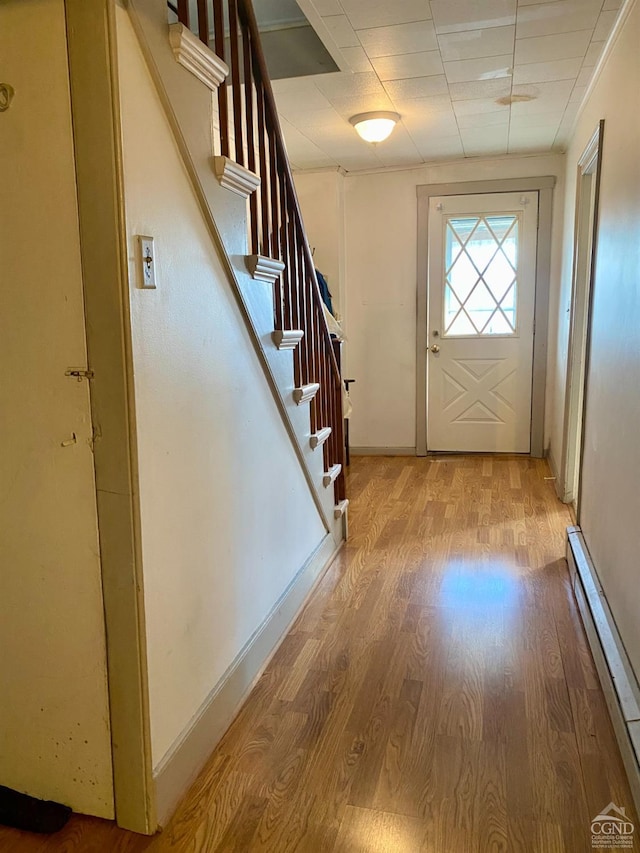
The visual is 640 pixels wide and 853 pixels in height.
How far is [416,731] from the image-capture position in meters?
1.75

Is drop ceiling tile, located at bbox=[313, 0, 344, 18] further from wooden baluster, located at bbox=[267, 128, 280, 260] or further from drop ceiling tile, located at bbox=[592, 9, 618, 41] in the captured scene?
drop ceiling tile, located at bbox=[592, 9, 618, 41]

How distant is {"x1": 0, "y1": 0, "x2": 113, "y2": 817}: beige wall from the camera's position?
1.22 m

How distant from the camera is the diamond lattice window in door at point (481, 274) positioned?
185 inches

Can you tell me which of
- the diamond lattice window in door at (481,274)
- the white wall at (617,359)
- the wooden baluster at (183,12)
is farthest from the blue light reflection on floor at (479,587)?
the diamond lattice window in door at (481,274)

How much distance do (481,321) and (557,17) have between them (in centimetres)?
260

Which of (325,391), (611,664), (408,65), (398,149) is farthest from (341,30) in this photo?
(611,664)

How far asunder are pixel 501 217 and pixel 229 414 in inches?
143

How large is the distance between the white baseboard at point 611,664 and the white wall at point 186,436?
107 cm

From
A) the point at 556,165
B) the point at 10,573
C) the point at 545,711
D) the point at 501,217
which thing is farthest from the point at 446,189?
the point at 10,573

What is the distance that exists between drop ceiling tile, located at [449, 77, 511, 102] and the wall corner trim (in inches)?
73.0

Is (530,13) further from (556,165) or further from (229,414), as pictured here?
(556,165)

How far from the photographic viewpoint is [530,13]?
2.33 metres

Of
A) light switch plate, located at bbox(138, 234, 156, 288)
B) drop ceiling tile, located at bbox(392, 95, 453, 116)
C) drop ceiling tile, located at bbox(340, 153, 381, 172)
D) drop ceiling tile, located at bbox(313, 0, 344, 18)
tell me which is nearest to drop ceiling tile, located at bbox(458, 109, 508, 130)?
drop ceiling tile, located at bbox(392, 95, 453, 116)

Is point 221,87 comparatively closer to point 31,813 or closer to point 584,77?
point 31,813
